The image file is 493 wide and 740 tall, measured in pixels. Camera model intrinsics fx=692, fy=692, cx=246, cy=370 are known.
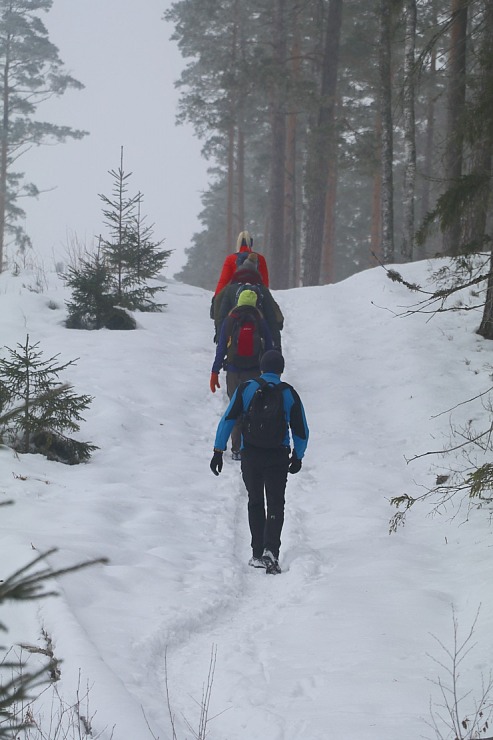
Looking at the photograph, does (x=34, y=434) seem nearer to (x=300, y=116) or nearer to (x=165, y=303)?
(x=165, y=303)

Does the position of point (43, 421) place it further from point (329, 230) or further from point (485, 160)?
point (329, 230)

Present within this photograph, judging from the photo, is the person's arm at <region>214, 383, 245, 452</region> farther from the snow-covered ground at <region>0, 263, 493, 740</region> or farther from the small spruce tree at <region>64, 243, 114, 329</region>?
the small spruce tree at <region>64, 243, 114, 329</region>

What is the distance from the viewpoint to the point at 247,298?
28.0ft

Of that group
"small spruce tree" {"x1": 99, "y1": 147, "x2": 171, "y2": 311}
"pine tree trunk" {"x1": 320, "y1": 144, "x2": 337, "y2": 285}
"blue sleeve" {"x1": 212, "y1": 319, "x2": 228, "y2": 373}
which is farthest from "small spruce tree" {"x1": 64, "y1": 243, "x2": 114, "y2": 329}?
"pine tree trunk" {"x1": 320, "y1": 144, "x2": 337, "y2": 285}

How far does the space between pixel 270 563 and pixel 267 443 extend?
3.40 ft

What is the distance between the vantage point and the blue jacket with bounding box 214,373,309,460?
20.6 feet

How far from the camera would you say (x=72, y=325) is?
12133mm

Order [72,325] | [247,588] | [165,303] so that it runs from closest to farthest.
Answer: [247,588] < [72,325] < [165,303]

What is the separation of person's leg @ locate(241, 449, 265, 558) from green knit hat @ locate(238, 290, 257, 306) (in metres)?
2.72

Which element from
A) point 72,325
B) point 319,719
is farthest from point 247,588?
point 72,325

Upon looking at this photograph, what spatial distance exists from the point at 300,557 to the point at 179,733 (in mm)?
2748

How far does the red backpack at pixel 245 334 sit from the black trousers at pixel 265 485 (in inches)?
94.9

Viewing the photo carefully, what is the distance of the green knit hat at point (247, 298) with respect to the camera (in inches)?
335

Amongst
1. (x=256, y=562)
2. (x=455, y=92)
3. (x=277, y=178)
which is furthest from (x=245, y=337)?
(x=277, y=178)
